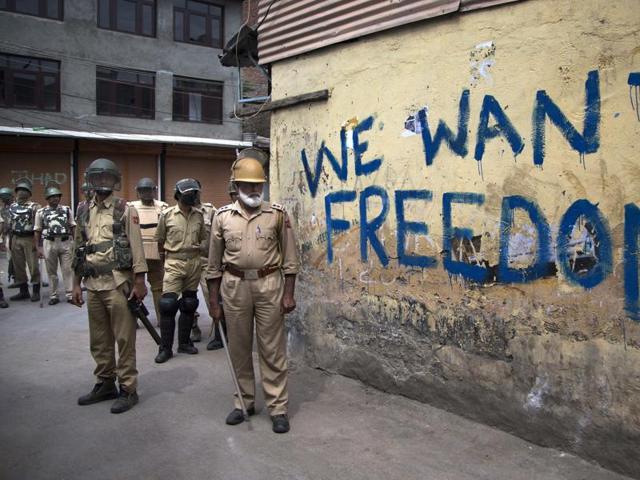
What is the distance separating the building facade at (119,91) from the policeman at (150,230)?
1468 centimetres

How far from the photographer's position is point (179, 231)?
6.23 meters

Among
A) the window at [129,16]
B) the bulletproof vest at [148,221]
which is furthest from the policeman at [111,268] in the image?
the window at [129,16]

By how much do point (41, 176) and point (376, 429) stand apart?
19.9 metres

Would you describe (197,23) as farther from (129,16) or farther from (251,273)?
(251,273)

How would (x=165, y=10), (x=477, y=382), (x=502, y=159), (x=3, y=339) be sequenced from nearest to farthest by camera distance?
(x=502, y=159) < (x=477, y=382) < (x=3, y=339) < (x=165, y=10)

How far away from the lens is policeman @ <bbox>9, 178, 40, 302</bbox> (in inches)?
369

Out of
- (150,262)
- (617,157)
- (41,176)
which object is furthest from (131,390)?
(41,176)

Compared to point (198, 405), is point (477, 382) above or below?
above

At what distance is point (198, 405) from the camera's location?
4.54 metres

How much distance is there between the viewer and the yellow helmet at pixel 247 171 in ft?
13.4

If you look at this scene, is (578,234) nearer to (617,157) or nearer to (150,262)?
(617,157)

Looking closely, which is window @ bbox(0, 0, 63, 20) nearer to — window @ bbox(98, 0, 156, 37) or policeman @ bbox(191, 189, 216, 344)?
window @ bbox(98, 0, 156, 37)

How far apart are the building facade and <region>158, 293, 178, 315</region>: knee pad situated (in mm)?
16226

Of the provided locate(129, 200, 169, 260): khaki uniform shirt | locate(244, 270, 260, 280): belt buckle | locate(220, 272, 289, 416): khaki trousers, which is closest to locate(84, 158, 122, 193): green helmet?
locate(220, 272, 289, 416): khaki trousers
